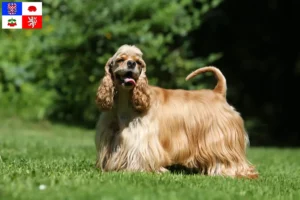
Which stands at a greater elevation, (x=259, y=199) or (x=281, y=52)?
(x=281, y=52)

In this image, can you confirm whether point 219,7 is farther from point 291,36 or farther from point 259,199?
point 259,199

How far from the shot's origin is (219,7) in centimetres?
2017

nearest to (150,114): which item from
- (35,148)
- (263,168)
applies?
(263,168)

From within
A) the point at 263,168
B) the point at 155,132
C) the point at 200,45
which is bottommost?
the point at 263,168

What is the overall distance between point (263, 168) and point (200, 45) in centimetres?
1173

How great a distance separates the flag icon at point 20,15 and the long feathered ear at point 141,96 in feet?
6.17

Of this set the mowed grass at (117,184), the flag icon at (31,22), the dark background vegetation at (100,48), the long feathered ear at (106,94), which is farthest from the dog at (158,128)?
the dark background vegetation at (100,48)

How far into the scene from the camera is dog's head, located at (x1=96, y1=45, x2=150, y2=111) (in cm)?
710

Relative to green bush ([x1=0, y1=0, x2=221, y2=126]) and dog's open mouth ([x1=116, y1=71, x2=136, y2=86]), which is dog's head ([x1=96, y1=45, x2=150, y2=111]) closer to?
dog's open mouth ([x1=116, y1=71, x2=136, y2=86])

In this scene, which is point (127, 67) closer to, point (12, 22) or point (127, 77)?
point (127, 77)

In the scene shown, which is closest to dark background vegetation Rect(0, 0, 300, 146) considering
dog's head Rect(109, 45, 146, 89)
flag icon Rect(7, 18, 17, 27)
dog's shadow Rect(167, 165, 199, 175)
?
flag icon Rect(7, 18, 17, 27)

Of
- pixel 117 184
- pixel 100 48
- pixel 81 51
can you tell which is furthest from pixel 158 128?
pixel 81 51

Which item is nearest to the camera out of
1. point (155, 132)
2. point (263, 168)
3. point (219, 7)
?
point (155, 132)

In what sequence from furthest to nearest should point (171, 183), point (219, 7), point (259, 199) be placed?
point (219, 7) < point (171, 183) < point (259, 199)
